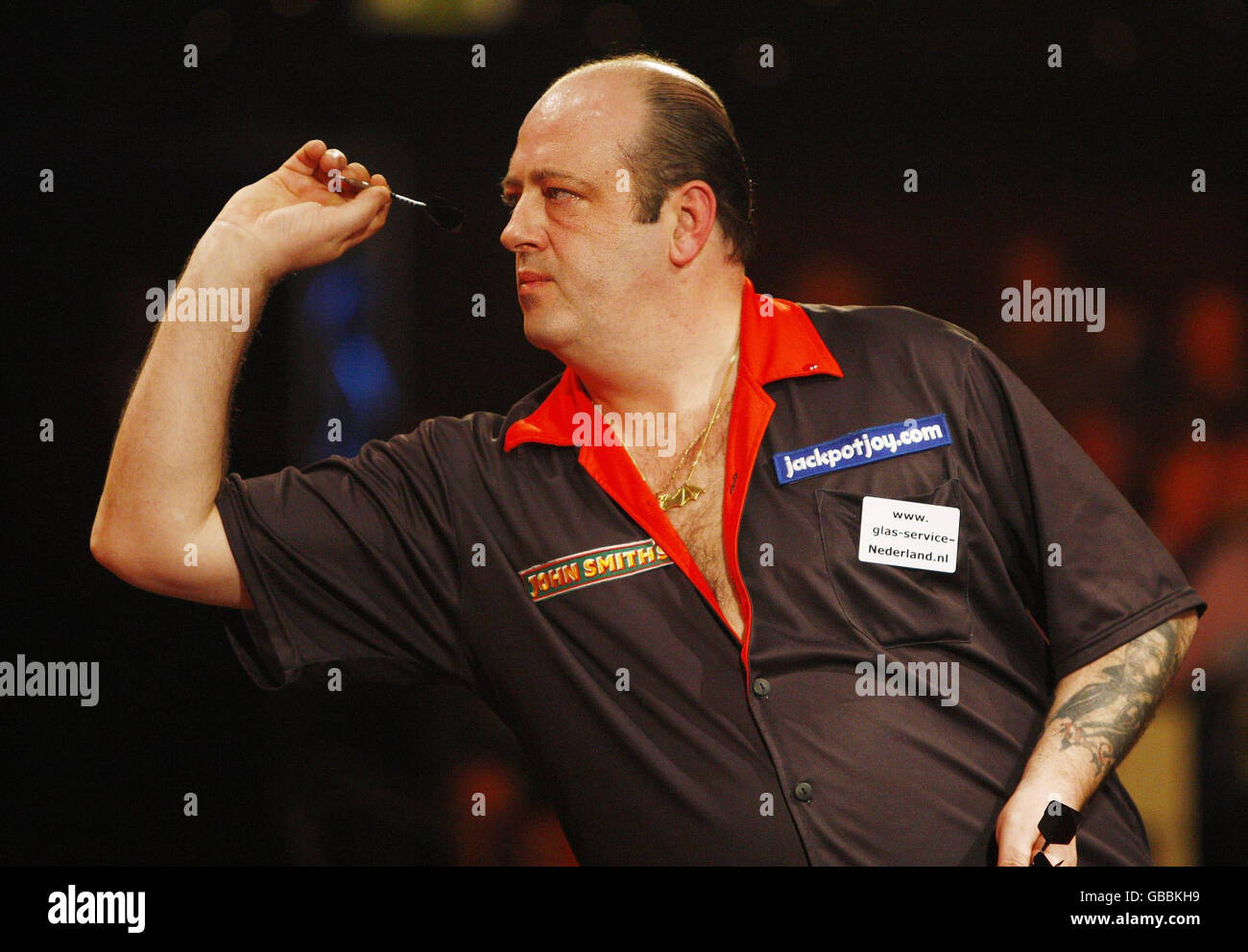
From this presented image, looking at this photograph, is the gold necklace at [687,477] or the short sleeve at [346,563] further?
the gold necklace at [687,477]

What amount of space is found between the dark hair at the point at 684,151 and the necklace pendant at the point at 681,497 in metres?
0.51

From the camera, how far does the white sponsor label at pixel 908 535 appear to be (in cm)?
203

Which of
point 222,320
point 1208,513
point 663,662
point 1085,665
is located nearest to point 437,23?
point 222,320

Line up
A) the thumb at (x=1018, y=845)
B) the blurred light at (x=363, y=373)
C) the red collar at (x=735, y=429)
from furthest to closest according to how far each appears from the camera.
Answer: the blurred light at (x=363, y=373) → the red collar at (x=735, y=429) → the thumb at (x=1018, y=845)

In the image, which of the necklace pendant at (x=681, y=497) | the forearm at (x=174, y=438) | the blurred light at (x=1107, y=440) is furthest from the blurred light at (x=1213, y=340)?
the forearm at (x=174, y=438)

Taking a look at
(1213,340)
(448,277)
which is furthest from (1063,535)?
(448,277)

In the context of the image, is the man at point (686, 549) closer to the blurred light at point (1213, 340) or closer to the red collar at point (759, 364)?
the red collar at point (759, 364)

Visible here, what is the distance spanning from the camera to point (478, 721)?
292cm

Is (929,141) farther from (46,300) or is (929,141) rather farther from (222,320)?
(46,300)

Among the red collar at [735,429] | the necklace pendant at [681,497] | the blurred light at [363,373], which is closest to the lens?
the red collar at [735,429]

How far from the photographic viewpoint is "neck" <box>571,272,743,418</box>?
7.32ft

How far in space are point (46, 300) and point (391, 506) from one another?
1096mm

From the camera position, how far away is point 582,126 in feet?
7.23

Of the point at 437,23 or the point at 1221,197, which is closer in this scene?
the point at 437,23
